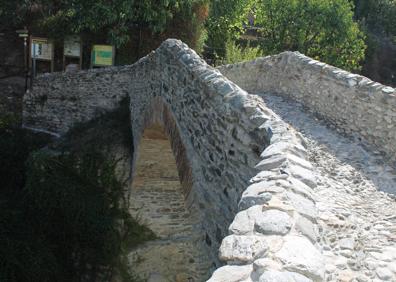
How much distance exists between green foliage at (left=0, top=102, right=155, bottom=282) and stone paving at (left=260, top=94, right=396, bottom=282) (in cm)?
431

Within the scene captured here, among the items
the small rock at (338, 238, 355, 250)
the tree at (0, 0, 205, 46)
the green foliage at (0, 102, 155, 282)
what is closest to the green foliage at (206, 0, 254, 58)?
the tree at (0, 0, 205, 46)

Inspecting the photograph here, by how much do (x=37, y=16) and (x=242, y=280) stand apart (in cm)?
1630

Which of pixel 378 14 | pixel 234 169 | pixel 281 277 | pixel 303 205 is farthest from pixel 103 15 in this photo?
pixel 378 14

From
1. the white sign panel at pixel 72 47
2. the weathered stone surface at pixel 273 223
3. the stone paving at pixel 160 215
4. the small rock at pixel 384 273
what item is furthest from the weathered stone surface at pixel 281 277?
the white sign panel at pixel 72 47

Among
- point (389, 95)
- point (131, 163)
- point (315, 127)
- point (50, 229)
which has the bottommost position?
point (50, 229)

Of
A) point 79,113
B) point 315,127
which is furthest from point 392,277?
point 79,113

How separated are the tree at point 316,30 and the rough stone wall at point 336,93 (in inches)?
370

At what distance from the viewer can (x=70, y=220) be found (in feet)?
28.0

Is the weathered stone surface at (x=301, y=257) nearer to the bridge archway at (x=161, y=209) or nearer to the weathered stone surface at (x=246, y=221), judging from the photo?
the weathered stone surface at (x=246, y=221)

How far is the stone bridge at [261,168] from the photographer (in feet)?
7.59

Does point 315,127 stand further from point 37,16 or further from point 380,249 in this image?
point 37,16

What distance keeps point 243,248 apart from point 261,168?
934mm

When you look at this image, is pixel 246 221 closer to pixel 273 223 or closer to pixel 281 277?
pixel 273 223

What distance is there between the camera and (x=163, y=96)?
22.4 feet
